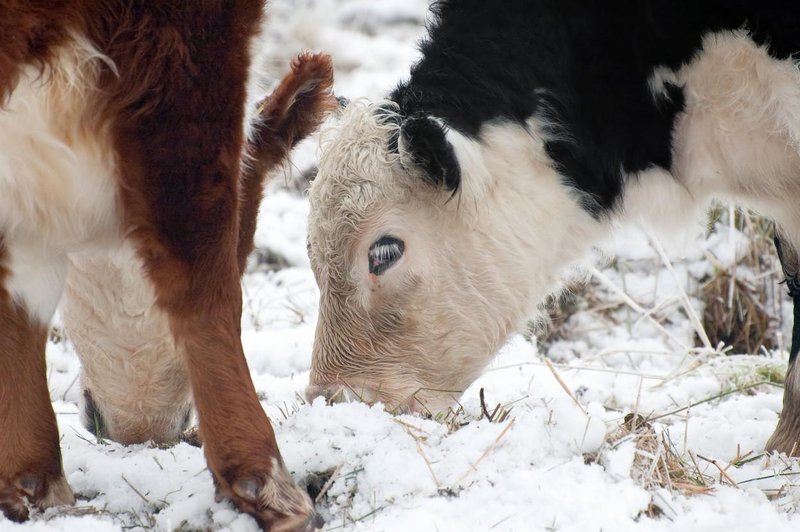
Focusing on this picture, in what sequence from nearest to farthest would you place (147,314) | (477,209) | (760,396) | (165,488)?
(165,488), (147,314), (477,209), (760,396)

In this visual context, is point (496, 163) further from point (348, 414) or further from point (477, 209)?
point (348, 414)

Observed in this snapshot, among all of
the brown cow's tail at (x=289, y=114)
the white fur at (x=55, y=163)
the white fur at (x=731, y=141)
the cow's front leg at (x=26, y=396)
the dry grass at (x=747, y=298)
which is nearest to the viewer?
the white fur at (x=55, y=163)

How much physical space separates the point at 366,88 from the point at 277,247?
2.13 m

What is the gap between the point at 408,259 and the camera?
3.39 meters

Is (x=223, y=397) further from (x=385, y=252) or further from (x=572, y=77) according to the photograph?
(x=572, y=77)

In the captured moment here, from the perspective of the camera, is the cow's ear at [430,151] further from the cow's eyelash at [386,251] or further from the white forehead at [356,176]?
the cow's eyelash at [386,251]

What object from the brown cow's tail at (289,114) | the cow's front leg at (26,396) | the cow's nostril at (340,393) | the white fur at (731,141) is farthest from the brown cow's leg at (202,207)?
the white fur at (731,141)

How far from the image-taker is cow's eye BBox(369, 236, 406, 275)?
3.36 meters

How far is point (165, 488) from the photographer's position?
2709mm

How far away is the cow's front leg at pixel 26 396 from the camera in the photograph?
99.7 inches

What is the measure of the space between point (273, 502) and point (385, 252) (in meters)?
1.15

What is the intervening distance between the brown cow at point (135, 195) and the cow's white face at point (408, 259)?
89cm

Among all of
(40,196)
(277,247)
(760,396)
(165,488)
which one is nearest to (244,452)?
(165,488)

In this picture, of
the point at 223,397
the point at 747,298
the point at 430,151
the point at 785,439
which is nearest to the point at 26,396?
the point at 223,397
